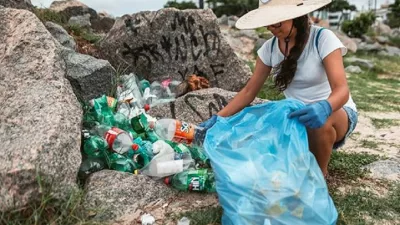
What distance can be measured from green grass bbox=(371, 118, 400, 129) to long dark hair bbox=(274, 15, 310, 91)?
3.03m

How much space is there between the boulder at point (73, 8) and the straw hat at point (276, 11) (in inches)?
296

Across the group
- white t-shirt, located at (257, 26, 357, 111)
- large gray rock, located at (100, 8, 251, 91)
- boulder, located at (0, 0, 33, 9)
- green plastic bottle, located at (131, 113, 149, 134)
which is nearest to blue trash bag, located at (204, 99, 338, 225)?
white t-shirt, located at (257, 26, 357, 111)

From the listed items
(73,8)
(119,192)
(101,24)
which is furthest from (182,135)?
(73,8)

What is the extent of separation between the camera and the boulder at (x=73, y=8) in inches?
392

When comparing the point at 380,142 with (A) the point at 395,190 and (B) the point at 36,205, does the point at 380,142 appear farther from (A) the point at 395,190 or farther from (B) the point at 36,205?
(B) the point at 36,205

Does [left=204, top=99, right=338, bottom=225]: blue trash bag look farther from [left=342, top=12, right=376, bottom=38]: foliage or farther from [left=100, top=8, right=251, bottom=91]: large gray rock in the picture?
[left=342, top=12, right=376, bottom=38]: foliage

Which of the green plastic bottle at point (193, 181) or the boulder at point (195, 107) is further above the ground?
the boulder at point (195, 107)

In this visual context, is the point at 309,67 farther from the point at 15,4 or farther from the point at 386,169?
the point at 15,4

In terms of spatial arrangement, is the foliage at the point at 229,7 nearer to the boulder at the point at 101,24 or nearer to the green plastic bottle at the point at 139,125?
the boulder at the point at 101,24

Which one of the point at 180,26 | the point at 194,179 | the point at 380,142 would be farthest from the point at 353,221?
the point at 180,26

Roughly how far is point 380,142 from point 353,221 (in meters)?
2.26

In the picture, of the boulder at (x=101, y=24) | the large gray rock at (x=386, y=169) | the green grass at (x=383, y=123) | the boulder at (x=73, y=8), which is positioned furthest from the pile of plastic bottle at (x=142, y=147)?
the boulder at (x=73, y=8)

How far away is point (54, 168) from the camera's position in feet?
7.59

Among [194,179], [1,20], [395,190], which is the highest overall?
[1,20]
